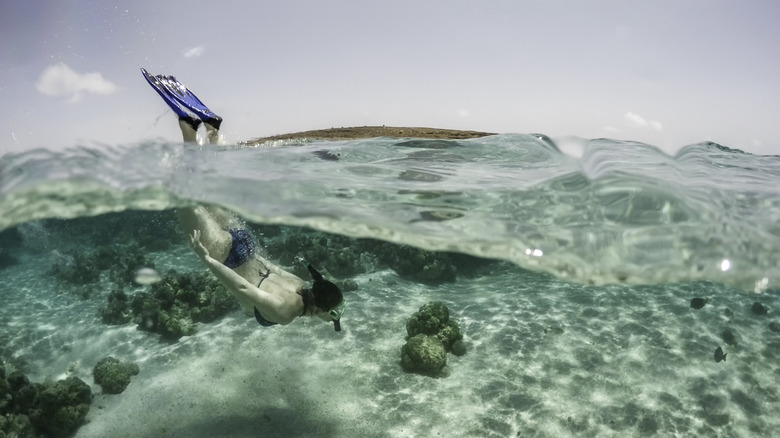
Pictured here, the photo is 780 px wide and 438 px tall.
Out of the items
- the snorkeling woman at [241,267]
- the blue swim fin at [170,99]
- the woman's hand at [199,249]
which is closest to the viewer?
the woman's hand at [199,249]

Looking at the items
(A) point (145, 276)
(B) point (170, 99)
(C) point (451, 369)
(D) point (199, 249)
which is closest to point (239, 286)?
(D) point (199, 249)

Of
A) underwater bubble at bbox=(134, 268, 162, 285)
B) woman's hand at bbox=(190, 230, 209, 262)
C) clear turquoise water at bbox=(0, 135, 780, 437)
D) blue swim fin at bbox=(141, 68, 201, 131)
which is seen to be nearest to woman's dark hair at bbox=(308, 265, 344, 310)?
woman's hand at bbox=(190, 230, 209, 262)

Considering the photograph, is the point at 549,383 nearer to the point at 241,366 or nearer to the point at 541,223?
the point at 541,223

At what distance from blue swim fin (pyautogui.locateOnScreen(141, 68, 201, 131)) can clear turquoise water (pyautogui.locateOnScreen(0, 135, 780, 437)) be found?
1288 millimetres

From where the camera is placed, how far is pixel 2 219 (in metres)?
10.5

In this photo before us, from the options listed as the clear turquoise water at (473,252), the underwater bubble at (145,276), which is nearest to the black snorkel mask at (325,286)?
the clear turquoise water at (473,252)

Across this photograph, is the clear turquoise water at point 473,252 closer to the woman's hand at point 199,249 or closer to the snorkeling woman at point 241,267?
the snorkeling woman at point 241,267

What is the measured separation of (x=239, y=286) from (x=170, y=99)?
384 centimetres

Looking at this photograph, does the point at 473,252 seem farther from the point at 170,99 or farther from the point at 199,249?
the point at 170,99

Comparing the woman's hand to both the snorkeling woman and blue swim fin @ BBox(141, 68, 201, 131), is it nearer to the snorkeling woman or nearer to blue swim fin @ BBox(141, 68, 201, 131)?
the snorkeling woman

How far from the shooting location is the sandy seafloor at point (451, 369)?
8.02 m

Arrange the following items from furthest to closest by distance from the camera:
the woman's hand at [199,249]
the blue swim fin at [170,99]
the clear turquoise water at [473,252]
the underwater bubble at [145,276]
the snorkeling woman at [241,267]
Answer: the underwater bubble at [145,276] → the clear turquoise water at [473,252] → the blue swim fin at [170,99] → the snorkeling woman at [241,267] → the woman's hand at [199,249]

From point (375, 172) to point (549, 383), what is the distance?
6.20 m

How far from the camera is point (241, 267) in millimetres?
7129
